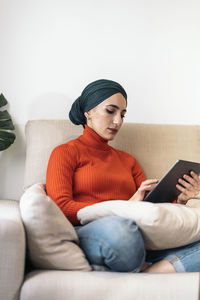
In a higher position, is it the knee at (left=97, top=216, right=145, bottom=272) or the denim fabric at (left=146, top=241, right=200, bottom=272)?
the knee at (left=97, top=216, right=145, bottom=272)

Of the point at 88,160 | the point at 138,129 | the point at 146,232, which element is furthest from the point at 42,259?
the point at 138,129

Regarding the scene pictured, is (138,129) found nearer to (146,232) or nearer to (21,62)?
(21,62)

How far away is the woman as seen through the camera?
110cm

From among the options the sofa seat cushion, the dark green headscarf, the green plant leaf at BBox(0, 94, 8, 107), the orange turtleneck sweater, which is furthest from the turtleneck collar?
the sofa seat cushion

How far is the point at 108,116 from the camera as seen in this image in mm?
1744

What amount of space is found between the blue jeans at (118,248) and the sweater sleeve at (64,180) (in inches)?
8.5

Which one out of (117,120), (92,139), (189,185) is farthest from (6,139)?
(189,185)

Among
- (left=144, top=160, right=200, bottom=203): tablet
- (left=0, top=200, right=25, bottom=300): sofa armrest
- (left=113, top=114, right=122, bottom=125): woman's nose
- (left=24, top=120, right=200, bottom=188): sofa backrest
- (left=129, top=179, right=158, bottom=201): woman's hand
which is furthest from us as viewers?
(left=24, top=120, right=200, bottom=188): sofa backrest

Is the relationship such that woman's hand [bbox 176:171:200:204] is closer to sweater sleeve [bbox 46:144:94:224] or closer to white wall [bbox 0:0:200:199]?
sweater sleeve [bbox 46:144:94:224]

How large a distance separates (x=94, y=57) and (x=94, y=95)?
0.52 m

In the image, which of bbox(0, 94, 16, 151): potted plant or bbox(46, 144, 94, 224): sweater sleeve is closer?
bbox(46, 144, 94, 224): sweater sleeve

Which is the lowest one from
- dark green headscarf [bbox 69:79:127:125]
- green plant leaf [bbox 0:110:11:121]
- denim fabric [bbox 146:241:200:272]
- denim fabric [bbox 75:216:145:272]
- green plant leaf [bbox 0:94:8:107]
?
denim fabric [bbox 146:241:200:272]

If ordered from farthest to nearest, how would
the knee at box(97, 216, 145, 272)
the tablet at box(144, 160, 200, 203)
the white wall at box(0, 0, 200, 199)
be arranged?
1. the white wall at box(0, 0, 200, 199)
2. the tablet at box(144, 160, 200, 203)
3. the knee at box(97, 216, 145, 272)

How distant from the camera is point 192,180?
1504mm
